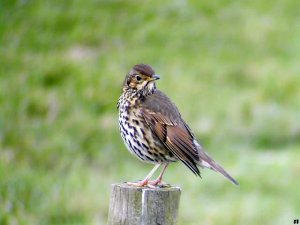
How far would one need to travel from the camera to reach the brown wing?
559cm

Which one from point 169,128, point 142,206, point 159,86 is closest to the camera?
point 142,206

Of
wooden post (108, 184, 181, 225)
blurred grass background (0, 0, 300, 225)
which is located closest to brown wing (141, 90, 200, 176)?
wooden post (108, 184, 181, 225)

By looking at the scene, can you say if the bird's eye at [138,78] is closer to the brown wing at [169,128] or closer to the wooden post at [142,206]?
the brown wing at [169,128]

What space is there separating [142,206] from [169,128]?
4.63 ft

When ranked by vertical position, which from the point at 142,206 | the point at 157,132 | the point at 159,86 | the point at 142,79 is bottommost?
the point at 142,206

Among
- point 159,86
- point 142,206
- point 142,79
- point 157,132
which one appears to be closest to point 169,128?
point 157,132

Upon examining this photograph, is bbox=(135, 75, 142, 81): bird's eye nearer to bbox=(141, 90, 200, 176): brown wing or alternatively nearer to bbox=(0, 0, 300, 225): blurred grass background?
bbox=(141, 90, 200, 176): brown wing

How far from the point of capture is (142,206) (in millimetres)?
4406

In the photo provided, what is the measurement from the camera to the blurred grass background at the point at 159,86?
29.7 feet

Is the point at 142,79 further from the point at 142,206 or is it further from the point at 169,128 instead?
the point at 142,206

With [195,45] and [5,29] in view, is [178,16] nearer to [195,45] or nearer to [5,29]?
[195,45]

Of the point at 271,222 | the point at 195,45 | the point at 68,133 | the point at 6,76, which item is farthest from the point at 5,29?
the point at 271,222

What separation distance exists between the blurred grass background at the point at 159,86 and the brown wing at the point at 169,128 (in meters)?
2.35

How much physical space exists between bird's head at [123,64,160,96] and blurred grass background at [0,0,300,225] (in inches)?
85.6
